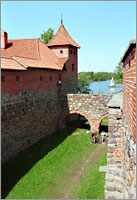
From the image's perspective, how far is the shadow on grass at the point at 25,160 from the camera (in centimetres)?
1010

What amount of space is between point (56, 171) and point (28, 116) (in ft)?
14.8

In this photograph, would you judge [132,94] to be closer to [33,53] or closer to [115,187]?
[115,187]

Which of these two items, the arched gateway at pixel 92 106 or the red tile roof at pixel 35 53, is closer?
the red tile roof at pixel 35 53

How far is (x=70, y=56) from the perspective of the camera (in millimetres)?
20906

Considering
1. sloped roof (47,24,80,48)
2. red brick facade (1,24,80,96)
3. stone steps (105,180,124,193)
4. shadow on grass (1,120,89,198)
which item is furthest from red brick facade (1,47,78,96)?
stone steps (105,180,124,193)

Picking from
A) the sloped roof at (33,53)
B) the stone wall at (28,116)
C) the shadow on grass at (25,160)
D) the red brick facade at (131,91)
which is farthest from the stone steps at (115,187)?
the sloped roof at (33,53)

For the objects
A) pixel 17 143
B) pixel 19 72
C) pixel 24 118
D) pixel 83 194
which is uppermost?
pixel 19 72

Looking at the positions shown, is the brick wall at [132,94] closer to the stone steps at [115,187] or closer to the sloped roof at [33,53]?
the stone steps at [115,187]

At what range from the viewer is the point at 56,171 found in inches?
444

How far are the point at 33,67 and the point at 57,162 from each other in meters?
6.53

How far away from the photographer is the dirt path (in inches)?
371

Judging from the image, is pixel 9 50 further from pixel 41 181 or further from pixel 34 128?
pixel 41 181

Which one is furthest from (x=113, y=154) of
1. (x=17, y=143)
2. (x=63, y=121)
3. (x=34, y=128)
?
(x=63, y=121)

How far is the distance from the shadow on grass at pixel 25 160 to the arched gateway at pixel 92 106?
6.94 feet
